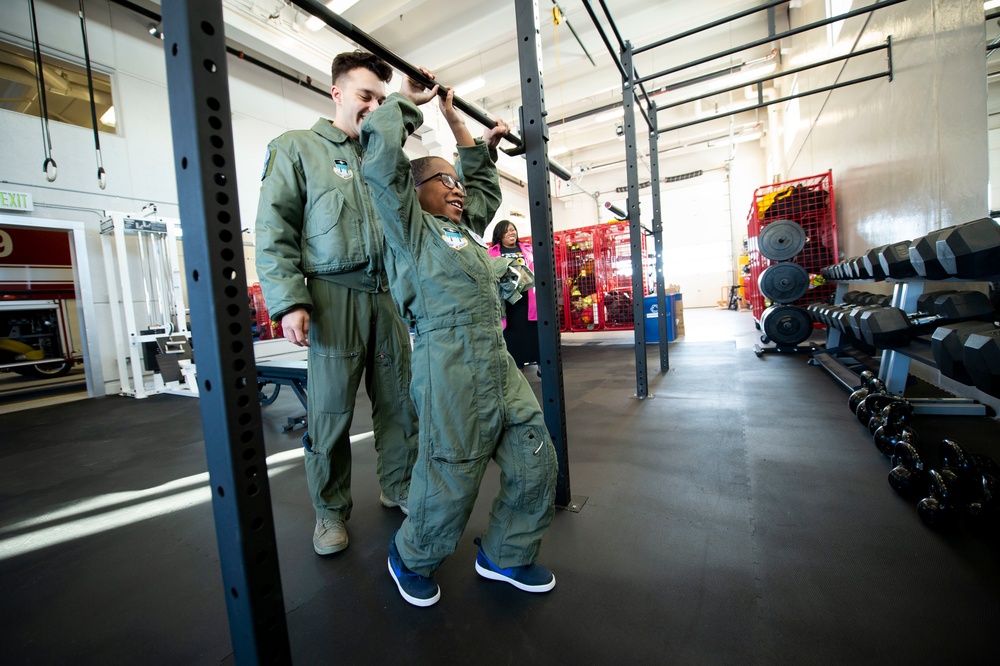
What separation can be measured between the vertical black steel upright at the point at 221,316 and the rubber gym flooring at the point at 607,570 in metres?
0.56

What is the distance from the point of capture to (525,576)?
1105mm

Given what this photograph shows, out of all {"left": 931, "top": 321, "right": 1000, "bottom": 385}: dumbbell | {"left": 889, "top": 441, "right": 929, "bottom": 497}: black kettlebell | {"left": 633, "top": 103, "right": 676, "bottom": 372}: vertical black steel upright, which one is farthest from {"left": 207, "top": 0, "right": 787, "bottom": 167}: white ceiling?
{"left": 889, "top": 441, "right": 929, "bottom": 497}: black kettlebell

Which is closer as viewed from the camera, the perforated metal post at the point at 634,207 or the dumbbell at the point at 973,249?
the dumbbell at the point at 973,249

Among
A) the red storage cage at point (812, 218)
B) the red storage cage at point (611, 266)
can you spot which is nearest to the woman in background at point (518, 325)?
the red storage cage at point (611, 266)

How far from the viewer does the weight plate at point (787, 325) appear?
4105mm

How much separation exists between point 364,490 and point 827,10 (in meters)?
6.77

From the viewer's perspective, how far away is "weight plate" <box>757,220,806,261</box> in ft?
13.9

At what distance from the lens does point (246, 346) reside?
0.53 m

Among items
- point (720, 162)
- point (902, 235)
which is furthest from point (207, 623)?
point (720, 162)

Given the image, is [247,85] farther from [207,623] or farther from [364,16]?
[207,623]

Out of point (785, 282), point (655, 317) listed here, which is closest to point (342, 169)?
point (785, 282)

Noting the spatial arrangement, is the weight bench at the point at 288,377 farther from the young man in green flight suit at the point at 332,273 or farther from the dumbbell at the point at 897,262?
the dumbbell at the point at 897,262

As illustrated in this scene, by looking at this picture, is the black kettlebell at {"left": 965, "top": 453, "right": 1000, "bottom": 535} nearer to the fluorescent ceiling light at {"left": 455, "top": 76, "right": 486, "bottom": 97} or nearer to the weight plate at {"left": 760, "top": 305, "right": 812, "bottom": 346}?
the weight plate at {"left": 760, "top": 305, "right": 812, "bottom": 346}

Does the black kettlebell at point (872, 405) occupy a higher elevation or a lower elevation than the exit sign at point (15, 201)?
lower
